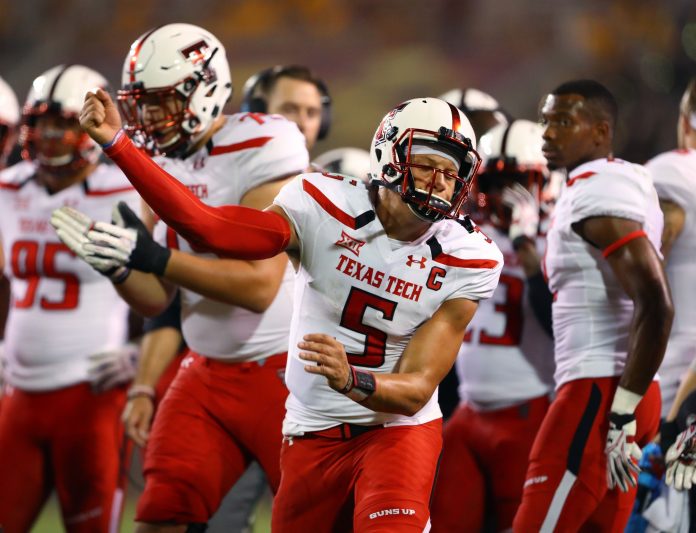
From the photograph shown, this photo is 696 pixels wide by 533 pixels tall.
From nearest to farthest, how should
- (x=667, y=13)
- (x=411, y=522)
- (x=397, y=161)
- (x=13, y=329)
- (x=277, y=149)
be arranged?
1. (x=411, y=522)
2. (x=397, y=161)
3. (x=277, y=149)
4. (x=13, y=329)
5. (x=667, y=13)

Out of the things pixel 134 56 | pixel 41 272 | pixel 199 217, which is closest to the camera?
pixel 199 217

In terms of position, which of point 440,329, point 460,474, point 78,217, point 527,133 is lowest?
point 460,474

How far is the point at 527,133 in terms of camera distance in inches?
167

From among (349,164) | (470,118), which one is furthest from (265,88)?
(470,118)

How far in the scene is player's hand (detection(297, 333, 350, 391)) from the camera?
2.42m

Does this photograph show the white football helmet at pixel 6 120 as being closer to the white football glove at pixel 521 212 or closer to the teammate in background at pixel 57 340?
the teammate in background at pixel 57 340

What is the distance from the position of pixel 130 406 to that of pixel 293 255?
121cm

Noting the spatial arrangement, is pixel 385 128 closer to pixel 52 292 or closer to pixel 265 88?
pixel 52 292

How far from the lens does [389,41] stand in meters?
9.52

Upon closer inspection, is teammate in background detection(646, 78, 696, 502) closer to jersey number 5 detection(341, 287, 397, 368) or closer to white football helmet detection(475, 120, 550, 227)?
white football helmet detection(475, 120, 550, 227)

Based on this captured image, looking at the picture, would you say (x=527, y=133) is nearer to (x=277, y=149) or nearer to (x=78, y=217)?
(x=277, y=149)

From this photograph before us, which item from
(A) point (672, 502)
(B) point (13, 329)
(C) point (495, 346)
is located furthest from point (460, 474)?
→ (B) point (13, 329)

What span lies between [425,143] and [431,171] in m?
0.08

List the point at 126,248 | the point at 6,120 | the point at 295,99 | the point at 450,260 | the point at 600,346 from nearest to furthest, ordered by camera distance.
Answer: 1. the point at 126,248
2. the point at 450,260
3. the point at 600,346
4. the point at 295,99
5. the point at 6,120
